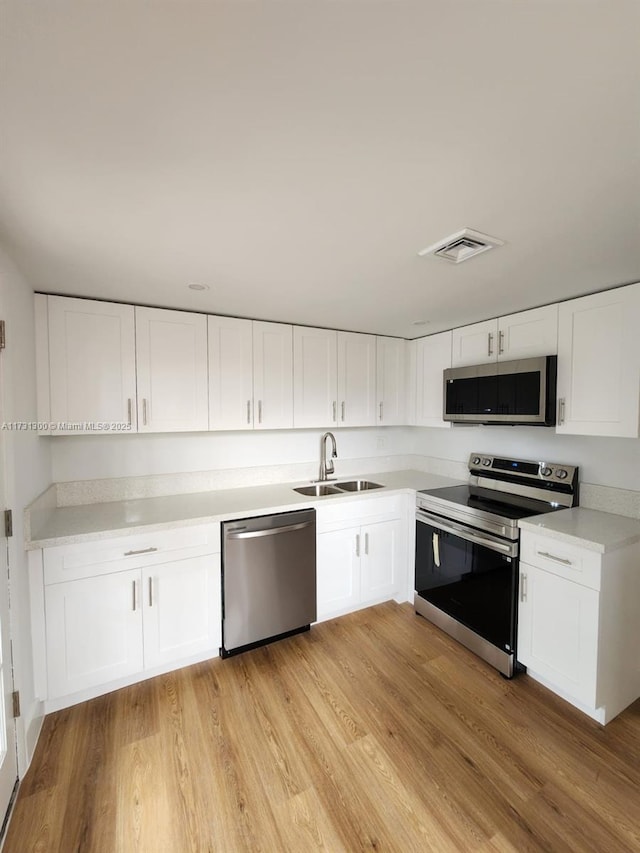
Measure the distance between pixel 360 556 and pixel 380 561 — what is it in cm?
21

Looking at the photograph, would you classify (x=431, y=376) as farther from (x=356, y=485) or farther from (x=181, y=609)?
(x=181, y=609)

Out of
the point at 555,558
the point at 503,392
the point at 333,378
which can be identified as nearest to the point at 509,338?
the point at 503,392

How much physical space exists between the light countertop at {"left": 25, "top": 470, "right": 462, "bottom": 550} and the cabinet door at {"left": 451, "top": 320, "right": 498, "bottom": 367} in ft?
3.44

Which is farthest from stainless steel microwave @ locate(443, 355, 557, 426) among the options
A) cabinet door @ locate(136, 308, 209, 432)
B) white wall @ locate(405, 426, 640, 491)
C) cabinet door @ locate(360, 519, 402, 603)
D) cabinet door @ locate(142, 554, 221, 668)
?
cabinet door @ locate(142, 554, 221, 668)

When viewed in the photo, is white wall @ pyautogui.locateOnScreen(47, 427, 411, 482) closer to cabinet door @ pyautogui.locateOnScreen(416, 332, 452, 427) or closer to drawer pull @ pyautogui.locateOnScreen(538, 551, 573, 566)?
cabinet door @ pyautogui.locateOnScreen(416, 332, 452, 427)

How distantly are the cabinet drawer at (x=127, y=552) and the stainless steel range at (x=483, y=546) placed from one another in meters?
1.55

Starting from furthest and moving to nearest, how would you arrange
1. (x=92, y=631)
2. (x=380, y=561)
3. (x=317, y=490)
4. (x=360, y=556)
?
(x=317, y=490) < (x=380, y=561) < (x=360, y=556) < (x=92, y=631)

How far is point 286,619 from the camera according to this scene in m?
2.42

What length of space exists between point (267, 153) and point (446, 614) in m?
A: 2.77

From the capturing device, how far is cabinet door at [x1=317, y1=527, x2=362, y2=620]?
8.50 feet

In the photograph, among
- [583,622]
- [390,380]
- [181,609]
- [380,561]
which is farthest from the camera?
[390,380]

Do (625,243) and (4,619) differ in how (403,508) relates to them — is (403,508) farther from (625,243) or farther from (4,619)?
(4,619)

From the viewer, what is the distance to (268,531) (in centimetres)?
231

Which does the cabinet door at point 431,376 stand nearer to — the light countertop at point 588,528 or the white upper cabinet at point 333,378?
the white upper cabinet at point 333,378
